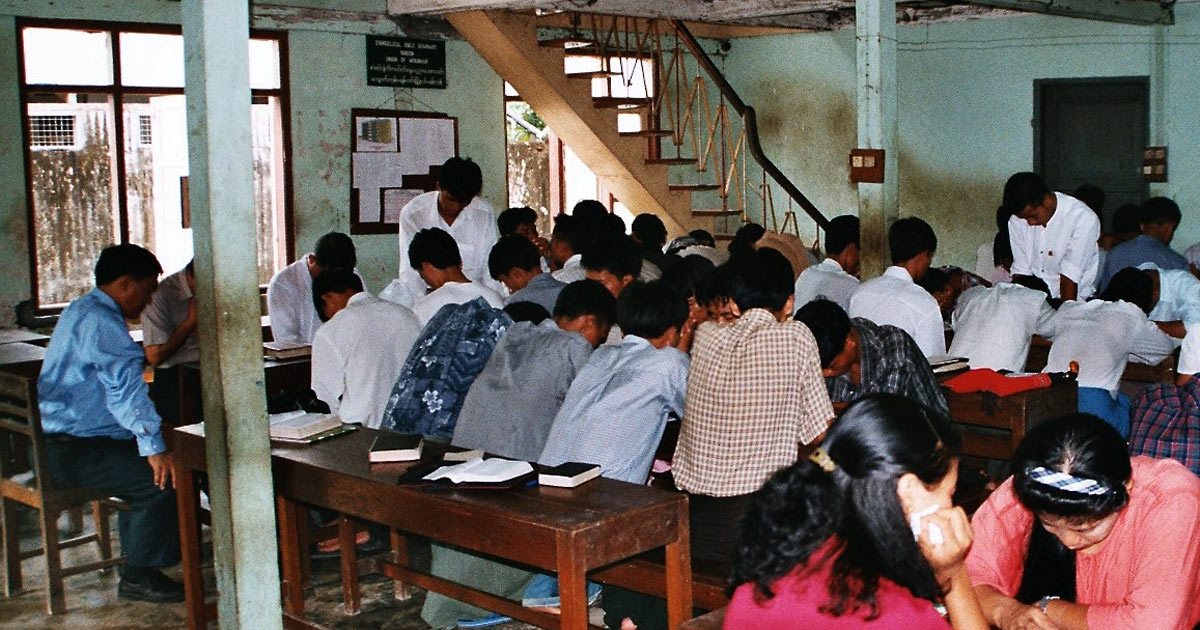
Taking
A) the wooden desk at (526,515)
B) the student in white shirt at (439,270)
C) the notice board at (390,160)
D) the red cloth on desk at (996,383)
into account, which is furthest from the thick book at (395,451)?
the notice board at (390,160)

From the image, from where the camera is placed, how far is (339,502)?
391cm

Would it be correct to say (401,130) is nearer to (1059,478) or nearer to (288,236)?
(288,236)

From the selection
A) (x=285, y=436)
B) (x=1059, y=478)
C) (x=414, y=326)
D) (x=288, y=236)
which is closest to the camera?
(x=1059, y=478)

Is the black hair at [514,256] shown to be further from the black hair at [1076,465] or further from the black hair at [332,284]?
the black hair at [1076,465]

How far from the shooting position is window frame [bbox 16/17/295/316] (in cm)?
797

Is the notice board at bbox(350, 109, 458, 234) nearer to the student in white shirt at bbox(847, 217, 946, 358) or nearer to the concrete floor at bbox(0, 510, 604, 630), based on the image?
the concrete floor at bbox(0, 510, 604, 630)

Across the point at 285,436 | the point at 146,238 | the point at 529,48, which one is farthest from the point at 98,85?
the point at 285,436

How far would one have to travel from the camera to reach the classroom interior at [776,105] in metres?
8.15

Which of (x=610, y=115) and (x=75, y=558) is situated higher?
(x=610, y=115)

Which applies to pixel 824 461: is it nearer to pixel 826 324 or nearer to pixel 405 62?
pixel 826 324

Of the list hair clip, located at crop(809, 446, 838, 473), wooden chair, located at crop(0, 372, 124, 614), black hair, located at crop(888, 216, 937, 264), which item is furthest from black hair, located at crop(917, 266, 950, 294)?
hair clip, located at crop(809, 446, 838, 473)

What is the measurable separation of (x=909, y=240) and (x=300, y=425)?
2.78 metres

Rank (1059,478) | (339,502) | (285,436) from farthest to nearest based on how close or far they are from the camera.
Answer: (285,436) → (339,502) → (1059,478)

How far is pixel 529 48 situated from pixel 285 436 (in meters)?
5.84
